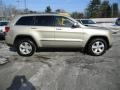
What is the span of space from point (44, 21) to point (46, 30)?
0.44m

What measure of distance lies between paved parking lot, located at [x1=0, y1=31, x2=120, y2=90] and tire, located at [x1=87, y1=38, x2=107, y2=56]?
0.92 feet

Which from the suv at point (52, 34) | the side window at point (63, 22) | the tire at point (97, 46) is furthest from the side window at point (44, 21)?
the tire at point (97, 46)

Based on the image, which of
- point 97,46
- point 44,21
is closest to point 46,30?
point 44,21

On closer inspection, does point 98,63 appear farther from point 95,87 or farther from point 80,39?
point 95,87

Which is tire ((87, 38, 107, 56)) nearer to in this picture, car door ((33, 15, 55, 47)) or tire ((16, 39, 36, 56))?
car door ((33, 15, 55, 47))

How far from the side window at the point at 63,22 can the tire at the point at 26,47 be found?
136 cm

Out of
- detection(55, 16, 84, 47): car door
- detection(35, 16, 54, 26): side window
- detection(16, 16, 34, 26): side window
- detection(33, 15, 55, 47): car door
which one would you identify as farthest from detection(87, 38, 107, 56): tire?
detection(16, 16, 34, 26): side window

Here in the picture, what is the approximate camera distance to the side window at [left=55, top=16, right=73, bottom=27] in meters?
10.7

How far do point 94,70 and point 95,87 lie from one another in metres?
1.76

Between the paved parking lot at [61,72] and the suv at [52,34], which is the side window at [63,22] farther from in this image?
the paved parking lot at [61,72]

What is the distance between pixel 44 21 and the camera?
10836 mm

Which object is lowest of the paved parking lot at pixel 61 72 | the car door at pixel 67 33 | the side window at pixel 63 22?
the paved parking lot at pixel 61 72

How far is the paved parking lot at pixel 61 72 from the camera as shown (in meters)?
6.69

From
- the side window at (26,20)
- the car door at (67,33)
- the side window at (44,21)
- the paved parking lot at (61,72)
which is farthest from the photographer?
the side window at (26,20)
